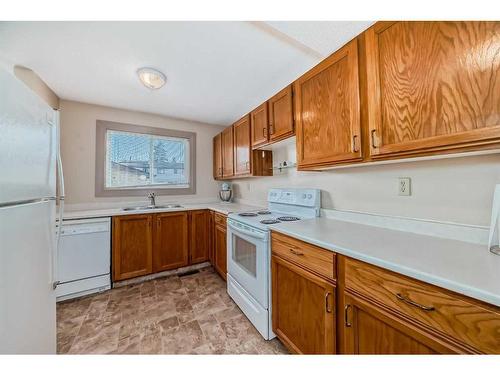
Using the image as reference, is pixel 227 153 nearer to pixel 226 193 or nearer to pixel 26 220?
pixel 226 193

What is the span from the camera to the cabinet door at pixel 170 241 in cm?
248

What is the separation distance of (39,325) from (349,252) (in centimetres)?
161

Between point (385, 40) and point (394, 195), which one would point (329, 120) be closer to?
point (385, 40)

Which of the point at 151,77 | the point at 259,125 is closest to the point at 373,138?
the point at 259,125

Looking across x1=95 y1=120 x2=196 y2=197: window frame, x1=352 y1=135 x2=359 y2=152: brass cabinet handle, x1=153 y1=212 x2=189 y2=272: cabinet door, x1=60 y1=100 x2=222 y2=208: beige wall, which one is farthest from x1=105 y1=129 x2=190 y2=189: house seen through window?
x1=352 y1=135 x2=359 y2=152: brass cabinet handle

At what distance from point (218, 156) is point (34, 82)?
85.2 inches

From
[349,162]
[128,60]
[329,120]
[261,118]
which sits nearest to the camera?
[349,162]

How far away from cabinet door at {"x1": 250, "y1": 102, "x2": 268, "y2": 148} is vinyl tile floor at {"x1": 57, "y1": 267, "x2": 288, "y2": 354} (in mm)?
1744

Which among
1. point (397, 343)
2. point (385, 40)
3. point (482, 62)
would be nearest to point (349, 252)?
point (397, 343)

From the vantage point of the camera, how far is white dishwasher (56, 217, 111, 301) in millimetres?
1997

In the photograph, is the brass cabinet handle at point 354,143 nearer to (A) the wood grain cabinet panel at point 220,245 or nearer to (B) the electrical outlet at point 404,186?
(B) the electrical outlet at point 404,186

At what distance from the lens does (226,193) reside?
10.9 ft

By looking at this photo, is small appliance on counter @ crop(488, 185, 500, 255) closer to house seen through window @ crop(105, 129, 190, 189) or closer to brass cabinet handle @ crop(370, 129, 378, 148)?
brass cabinet handle @ crop(370, 129, 378, 148)

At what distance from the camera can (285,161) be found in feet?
7.38
